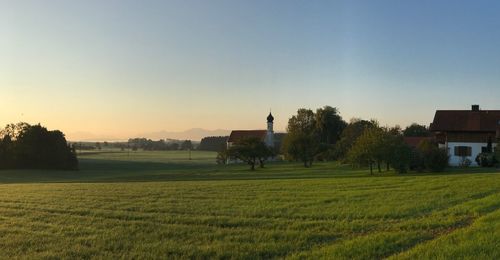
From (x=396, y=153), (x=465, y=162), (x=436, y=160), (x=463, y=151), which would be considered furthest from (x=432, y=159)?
(x=463, y=151)

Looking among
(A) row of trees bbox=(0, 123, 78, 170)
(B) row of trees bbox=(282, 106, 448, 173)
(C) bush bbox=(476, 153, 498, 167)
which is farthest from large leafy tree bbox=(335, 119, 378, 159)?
(A) row of trees bbox=(0, 123, 78, 170)

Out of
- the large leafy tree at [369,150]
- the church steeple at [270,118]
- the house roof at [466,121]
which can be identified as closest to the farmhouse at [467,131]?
the house roof at [466,121]

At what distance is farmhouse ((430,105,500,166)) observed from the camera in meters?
61.2

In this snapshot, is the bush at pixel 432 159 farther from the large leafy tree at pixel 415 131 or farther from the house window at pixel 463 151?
the large leafy tree at pixel 415 131

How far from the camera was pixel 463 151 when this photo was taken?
61.8m

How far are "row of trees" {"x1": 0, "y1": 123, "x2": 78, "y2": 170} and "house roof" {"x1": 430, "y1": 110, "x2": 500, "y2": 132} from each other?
2555 inches

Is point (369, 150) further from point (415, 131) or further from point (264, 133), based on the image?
point (264, 133)

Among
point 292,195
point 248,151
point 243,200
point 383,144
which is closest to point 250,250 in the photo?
point 243,200

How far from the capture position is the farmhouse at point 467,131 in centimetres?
6122

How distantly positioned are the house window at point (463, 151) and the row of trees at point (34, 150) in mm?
66905

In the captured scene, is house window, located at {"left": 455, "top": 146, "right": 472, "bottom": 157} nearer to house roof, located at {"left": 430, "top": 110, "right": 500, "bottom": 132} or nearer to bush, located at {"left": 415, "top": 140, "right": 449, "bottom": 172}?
house roof, located at {"left": 430, "top": 110, "right": 500, "bottom": 132}

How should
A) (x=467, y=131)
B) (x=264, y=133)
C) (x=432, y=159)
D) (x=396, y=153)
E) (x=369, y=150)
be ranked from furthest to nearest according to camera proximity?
1. (x=264, y=133)
2. (x=467, y=131)
3. (x=369, y=150)
4. (x=396, y=153)
5. (x=432, y=159)

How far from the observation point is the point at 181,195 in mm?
25344

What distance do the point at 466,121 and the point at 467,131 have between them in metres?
1.93
